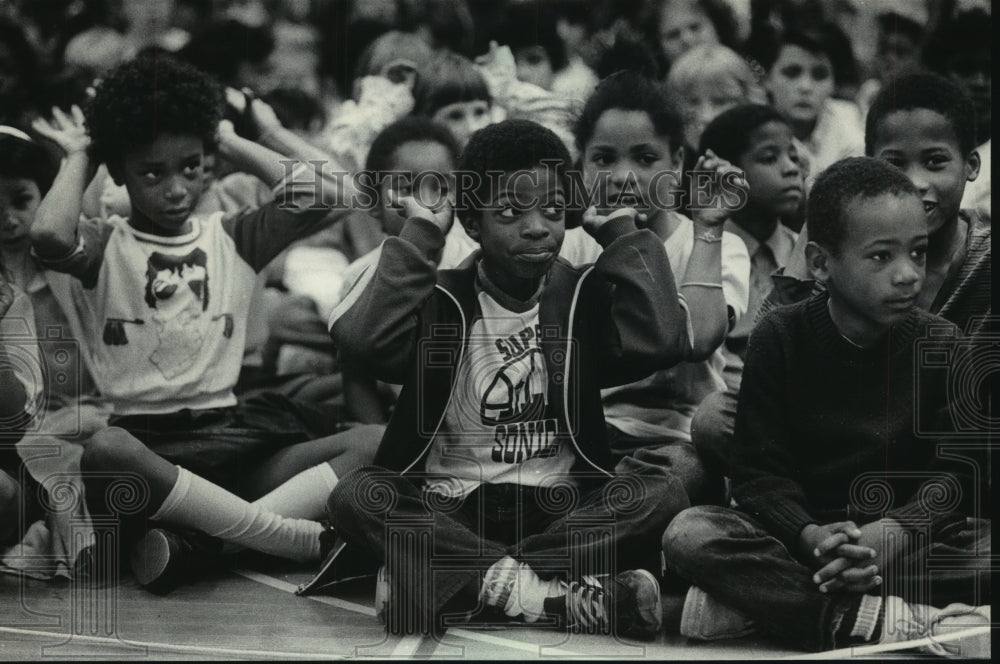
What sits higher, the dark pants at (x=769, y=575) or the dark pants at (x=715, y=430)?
A: the dark pants at (x=715, y=430)

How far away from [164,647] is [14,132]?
151 cm

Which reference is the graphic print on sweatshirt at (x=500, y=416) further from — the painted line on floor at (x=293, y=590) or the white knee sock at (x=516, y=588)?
the painted line on floor at (x=293, y=590)

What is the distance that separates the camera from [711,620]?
2.90 meters

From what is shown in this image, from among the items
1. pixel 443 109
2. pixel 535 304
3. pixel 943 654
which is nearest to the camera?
pixel 943 654

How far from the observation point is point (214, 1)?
3.36 m

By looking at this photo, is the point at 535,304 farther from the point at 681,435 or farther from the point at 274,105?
the point at 274,105

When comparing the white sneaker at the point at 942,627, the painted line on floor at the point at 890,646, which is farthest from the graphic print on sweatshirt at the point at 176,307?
the white sneaker at the point at 942,627

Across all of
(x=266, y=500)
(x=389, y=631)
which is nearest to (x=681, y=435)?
(x=389, y=631)

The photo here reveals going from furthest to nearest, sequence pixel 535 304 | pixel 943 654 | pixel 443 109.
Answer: pixel 443 109 < pixel 535 304 < pixel 943 654

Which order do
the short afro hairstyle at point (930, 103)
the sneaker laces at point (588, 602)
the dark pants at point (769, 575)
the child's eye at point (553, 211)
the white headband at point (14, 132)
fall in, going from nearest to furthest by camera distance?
the dark pants at point (769, 575) → the sneaker laces at point (588, 602) → the child's eye at point (553, 211) → the short afro hairstyle at point (930, 103) → the white headband at point (14, 132)

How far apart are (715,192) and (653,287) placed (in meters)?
0.39

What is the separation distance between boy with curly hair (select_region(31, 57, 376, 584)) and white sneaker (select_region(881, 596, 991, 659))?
4.76ft

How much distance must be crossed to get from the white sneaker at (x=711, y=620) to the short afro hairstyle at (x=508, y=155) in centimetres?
109

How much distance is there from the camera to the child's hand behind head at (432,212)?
315 cm
